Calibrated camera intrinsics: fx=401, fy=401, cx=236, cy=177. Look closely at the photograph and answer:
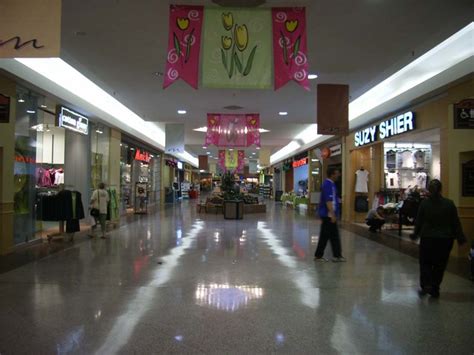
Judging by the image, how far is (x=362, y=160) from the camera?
14.9m

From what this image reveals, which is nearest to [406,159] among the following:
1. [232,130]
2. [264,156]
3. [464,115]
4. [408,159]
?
[408,159]

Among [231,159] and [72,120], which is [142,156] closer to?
[231,159]

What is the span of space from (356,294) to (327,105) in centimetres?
549

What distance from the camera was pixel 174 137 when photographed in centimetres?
1841

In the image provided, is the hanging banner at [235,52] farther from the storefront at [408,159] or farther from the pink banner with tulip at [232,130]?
the pink banner with tulip at [232,130]

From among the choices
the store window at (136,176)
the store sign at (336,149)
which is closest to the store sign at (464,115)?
the store sign at (336,149)

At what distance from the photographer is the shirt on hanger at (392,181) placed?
13.7 metres

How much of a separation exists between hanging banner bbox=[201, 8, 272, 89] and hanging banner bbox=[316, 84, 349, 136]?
3999 millimetres

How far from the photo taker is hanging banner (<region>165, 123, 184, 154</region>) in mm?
18266

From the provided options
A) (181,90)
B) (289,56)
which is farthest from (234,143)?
(289,56)

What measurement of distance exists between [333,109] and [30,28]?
7235 millimetres

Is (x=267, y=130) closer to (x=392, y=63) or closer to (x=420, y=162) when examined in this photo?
(x=420, y=162)

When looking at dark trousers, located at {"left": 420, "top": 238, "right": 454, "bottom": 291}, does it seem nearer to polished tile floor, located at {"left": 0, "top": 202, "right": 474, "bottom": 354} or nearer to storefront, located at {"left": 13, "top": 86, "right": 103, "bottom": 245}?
polished tile floor, located at {"left": 0, "top": 202, "right": 474, "bottom": 354}

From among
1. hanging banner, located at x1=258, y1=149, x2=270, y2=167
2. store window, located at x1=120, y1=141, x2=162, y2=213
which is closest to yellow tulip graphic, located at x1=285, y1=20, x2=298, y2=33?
store window, located at x1=120, y1=141, x2=162, y2=213
